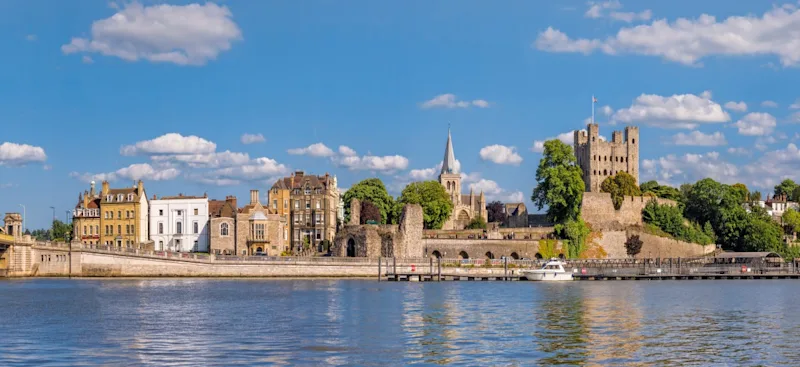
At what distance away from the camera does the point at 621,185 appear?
120 meters

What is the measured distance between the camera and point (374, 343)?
33562 millimetres

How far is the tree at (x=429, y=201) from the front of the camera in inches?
4454

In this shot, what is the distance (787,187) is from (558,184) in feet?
304

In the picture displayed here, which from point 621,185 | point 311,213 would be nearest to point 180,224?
point 311,213

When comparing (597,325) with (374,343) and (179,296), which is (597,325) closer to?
(374,343)

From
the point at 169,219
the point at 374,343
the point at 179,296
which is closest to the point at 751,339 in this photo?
the point at 374,343

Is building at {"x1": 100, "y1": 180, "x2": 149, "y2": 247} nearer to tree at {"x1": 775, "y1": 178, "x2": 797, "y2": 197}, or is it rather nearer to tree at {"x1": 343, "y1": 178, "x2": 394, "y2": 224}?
tree at {"x1": 343, "y1": 178, "x2": 394, "y2": 224}

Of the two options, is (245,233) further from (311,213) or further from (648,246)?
(648,246)

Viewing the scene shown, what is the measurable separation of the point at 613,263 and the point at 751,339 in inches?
2224

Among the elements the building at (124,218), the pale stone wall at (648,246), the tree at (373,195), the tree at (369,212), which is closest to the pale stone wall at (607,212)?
the pale stone wall at (648,246)

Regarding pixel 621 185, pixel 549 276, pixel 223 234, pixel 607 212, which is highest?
pixel 621 185

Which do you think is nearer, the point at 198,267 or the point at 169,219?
the point at 198,267

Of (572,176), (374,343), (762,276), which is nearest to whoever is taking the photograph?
(374,343)

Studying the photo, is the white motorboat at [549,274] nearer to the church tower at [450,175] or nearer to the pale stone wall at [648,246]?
the pale stone wall at [648,246]
